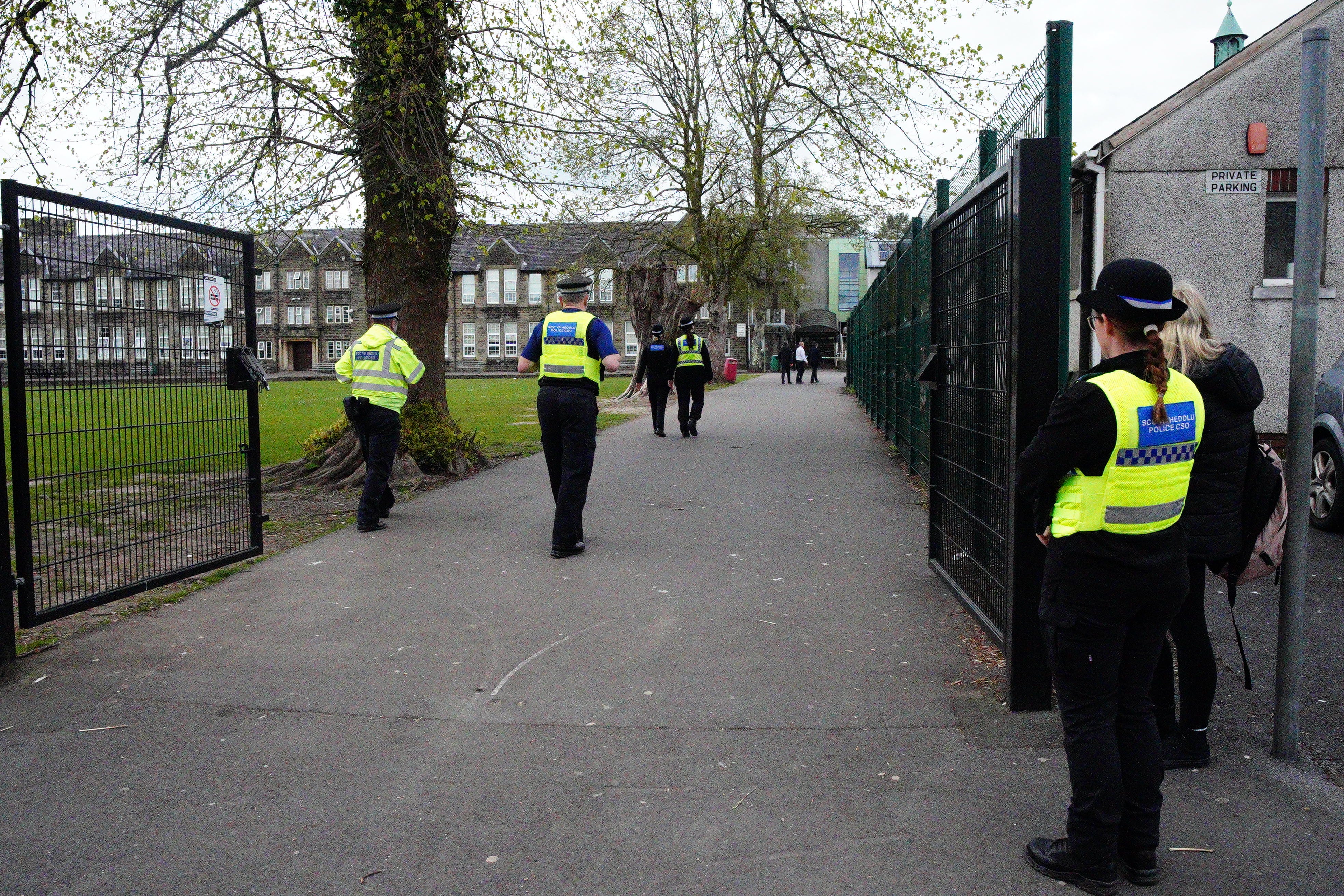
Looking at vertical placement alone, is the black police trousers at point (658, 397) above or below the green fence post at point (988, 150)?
below

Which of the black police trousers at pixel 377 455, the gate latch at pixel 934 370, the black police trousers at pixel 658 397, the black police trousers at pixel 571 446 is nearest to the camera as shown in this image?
the gate latch at pixel 934 370

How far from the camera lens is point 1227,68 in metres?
14.0

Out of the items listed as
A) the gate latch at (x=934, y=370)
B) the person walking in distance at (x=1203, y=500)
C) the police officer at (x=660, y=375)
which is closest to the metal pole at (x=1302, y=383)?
the person walking in distance at (x=1203, y=500)

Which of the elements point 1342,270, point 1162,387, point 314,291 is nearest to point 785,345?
point 1342,270

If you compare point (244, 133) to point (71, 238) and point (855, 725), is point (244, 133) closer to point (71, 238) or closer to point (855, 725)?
point (71, 238)

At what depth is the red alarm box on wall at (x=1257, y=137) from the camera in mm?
13883

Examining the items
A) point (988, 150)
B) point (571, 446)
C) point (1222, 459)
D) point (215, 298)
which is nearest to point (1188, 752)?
point (1222, 459)

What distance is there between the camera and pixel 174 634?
5707 mm

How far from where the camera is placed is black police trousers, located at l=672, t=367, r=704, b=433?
17.5 m

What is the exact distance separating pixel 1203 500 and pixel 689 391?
1433 centimetres

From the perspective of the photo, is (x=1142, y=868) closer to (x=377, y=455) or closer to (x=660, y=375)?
(x=377, y=455)

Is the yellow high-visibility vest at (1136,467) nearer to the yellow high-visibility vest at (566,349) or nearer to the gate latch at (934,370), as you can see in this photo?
the gate latch at (934,370)

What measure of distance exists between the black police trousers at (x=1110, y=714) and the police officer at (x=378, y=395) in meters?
6.65

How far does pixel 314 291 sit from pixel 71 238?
8355 centimetres
